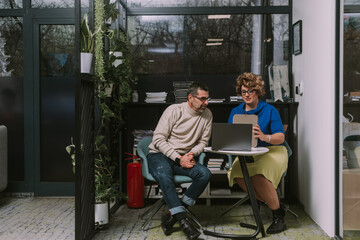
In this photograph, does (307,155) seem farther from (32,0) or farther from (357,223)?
(32,0)

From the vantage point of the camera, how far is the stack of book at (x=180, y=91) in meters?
4.44

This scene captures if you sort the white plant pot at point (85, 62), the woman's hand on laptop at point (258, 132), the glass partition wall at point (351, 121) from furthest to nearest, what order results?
1. the woman's hand on laptop at point (258, 132)
2. the white plant pot at point (85, 62)
3. the glass partition wall at point (351, 121)

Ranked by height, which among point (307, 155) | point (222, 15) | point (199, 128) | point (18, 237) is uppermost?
point (222, 15)

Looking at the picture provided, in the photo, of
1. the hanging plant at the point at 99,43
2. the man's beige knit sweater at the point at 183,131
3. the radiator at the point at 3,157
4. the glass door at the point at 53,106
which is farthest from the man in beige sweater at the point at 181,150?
the radiator at the point at 3,157

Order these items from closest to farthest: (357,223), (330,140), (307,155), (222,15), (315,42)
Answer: (357,223) < (330,140) < (315,42) < (307,155) < (222,15)

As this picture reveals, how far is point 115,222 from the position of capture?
12.4ft

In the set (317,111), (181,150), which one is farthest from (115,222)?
(317,111)

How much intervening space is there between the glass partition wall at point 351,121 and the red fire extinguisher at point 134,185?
6.93 ft

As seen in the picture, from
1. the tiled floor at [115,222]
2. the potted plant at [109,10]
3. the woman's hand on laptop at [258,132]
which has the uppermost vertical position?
the potted plant at [109,10]

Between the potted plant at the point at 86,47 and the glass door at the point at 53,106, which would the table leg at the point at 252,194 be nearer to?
the potted plant at the point at 86,47

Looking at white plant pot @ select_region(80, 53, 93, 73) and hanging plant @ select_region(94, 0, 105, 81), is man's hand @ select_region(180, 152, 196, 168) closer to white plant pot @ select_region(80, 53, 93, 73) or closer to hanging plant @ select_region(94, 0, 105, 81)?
hanging plant @ select_region(94, 0, 105, 81)

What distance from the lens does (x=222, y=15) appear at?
4.79m

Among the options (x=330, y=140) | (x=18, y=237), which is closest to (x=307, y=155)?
(x=330, y=140)

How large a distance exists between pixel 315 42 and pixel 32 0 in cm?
331
